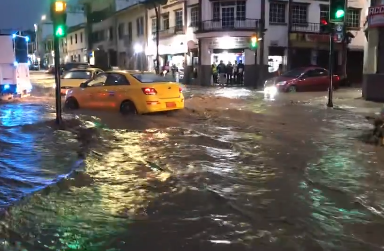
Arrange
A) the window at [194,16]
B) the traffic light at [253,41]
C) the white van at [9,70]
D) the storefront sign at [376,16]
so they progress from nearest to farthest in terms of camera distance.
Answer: the white van at [9,70], the storefront sign at [376,16], the traffic light at [253,41], the window at [194,16]

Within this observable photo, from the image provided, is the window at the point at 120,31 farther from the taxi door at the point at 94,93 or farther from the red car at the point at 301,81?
the taxi door at the point at 94,93

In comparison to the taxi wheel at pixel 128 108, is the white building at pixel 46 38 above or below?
above

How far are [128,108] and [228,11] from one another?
73.0ft

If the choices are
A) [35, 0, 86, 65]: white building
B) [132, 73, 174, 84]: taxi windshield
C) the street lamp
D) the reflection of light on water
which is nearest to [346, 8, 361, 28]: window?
the reflection of light on water

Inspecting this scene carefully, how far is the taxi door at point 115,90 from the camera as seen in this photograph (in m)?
13.9

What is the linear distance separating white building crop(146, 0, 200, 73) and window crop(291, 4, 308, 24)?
23.2 ft

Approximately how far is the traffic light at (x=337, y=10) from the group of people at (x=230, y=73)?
716 inches

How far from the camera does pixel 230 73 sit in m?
34.8

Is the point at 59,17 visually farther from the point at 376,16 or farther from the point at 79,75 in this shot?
the point at 376,16

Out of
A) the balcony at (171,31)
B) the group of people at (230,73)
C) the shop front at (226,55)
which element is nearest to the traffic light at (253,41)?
the shop front at (226,55)

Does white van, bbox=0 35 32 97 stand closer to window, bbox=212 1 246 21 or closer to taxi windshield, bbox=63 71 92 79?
taxi windshield, bbox=63 71 92 79

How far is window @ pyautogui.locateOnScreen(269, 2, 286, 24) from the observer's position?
34.7 metres

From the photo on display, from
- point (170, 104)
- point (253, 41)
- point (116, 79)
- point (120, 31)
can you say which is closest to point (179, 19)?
point (253, 41)

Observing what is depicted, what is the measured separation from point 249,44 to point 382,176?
26412mm
